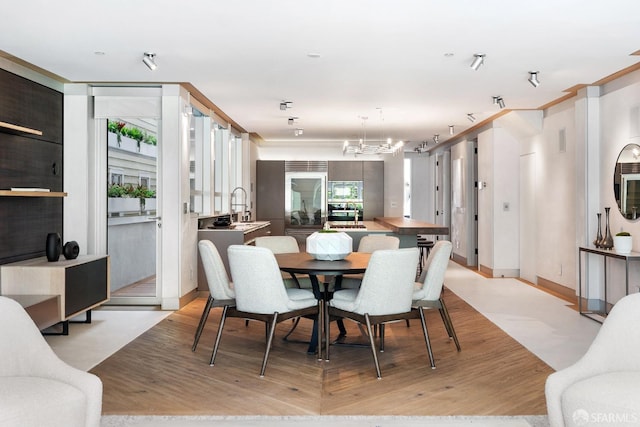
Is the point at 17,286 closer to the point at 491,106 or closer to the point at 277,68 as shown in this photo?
the point at 277,68

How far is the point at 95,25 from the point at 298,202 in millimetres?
7198

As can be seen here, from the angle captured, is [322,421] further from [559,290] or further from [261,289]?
[559,290]

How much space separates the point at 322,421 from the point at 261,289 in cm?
112

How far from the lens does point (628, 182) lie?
18.5 feet

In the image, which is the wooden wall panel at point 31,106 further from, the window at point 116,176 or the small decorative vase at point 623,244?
the small decorative vase at point 623,244

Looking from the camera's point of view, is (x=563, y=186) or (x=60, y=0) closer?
(x=60, y=0)

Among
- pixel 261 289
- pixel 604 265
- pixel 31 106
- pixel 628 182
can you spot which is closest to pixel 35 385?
pixel 261 289

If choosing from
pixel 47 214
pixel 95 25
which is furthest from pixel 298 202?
pixel 95 25

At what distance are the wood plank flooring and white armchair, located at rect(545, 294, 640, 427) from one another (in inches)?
30.0

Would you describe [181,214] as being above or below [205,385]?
above

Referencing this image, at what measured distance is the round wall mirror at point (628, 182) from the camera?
5.50 metres

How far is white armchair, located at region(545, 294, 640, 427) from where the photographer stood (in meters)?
2.20

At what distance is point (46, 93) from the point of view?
565 cm

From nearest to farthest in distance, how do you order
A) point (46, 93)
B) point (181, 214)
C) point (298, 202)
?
point (46, 93)
point (181, 214)
point (298, 202)
